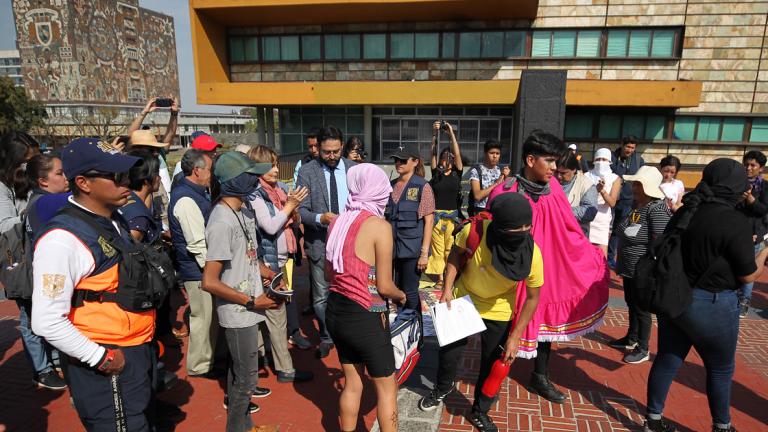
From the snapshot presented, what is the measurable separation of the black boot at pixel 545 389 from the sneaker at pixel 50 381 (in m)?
4.24

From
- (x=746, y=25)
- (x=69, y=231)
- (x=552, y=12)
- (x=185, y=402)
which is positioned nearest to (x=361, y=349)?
(x=69, y=231)

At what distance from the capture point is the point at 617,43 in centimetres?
1669

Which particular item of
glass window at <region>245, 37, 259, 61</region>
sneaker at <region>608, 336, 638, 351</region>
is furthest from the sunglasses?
glass window at <region>245, 37, 259, 61</region>

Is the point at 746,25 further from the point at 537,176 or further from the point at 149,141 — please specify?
the point at 149,141

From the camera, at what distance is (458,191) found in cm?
638

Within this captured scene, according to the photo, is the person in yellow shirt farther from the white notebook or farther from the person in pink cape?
the person in pink cape

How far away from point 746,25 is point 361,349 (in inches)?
799

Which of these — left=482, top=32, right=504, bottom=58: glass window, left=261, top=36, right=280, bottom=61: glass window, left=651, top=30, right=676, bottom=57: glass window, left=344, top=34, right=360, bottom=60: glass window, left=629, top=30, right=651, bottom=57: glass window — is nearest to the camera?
left=651, top=30, right=676, bottom=57: glass window

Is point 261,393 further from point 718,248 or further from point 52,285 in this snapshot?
point 718,248

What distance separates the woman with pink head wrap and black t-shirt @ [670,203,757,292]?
6.09ft

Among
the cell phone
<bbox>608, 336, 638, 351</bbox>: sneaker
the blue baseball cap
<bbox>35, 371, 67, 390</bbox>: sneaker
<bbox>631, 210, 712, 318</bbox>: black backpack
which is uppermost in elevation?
the cell phone

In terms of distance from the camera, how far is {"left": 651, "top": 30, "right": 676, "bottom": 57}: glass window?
16328 mm

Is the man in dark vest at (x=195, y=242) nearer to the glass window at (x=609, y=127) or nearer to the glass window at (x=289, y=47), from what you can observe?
the glass window at (x=289, y=47)

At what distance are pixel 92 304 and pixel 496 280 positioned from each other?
233 centimetres
